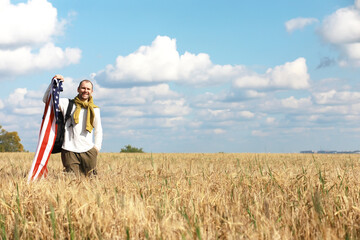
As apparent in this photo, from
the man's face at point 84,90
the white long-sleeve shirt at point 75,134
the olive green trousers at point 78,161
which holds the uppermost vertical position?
the man's face at point 84,90

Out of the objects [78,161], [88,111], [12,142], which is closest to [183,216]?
[88,111]

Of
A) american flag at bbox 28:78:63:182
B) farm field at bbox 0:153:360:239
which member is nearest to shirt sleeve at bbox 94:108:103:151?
american flag at bbox 28:78:63:182

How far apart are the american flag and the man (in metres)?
0.18

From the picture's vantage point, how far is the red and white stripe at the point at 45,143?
6867mm

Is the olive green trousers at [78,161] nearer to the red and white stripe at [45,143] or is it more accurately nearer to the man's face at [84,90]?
the red and white stripe at [45,143]

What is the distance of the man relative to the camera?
7043 mm

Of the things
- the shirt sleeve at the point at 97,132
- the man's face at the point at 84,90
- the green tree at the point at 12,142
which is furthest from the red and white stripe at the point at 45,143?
the green tree at the point at 12,142

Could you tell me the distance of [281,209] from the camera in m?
3.86

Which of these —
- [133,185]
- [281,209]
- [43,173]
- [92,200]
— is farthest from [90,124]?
[281,209]

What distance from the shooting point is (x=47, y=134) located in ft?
22.7

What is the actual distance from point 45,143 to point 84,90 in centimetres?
121

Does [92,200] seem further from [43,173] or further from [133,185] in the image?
[43,173]

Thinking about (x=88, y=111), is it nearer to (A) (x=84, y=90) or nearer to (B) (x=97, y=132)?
(A) (x=84, y=90)

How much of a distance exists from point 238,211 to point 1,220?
7.57ft
